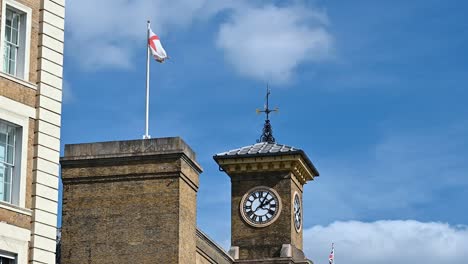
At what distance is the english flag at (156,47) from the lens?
134ft

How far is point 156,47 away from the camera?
4103 centimetres

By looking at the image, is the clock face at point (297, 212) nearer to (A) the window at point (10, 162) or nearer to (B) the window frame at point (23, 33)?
(B) the window frame at point (23, 33)

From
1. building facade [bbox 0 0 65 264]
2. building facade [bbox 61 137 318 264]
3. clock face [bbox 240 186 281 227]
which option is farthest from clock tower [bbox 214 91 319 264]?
building facade [bbox 0 0 65 264]

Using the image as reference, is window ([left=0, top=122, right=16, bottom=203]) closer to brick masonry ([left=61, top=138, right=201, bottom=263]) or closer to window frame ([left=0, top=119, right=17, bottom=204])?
window frame ([left=0, top=119, right=17, bottom=204])

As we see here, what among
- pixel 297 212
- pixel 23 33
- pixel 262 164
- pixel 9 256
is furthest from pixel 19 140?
pixel 297 212

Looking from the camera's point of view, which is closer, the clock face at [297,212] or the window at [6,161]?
the window at [6,161]

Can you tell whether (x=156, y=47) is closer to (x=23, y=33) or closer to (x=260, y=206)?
(x=23, y=33)

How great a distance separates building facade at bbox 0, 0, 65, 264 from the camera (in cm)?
2789

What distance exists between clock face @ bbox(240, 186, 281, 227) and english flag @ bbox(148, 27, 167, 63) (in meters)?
24.9

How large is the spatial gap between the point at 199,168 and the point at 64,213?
5442 millimetres

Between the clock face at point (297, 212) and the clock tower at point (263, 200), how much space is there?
0.19 feet

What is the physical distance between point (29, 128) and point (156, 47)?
12.9 meters

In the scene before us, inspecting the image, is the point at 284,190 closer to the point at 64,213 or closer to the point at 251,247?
the point at 251,247

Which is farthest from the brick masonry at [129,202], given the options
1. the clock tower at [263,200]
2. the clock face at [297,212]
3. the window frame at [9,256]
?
the clock face at [297,212]
